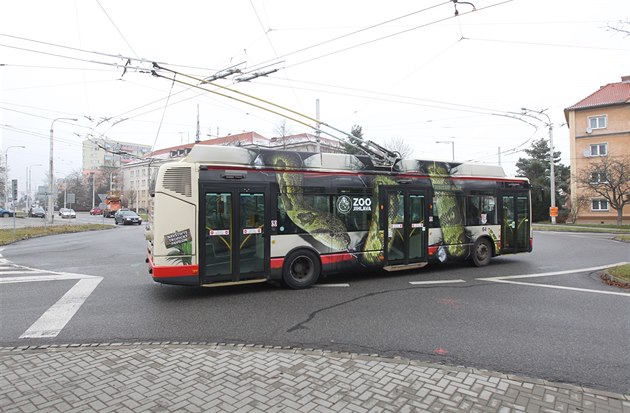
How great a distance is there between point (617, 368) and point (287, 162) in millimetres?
6318

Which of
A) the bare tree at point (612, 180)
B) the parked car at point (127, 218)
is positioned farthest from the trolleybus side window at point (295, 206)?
the bare tree at point (612, 180)

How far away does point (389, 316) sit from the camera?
627 cm

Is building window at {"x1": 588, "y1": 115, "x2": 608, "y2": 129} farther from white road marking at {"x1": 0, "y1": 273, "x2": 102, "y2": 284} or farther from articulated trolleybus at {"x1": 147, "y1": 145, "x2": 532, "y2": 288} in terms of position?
white road marking at {"x1": 0, "y1": 273, "x2": 102, "y2": 284}

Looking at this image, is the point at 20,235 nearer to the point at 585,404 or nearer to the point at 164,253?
the point at 164,253

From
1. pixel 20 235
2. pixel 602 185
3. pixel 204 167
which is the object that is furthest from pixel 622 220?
pixel 20 235

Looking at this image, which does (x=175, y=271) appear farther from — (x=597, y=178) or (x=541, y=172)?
(x=541, y=172)

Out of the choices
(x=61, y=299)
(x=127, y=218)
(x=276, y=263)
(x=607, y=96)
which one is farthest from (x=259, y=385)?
(x=607, y=96)

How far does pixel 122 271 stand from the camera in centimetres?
1088

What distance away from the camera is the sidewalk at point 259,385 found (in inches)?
132

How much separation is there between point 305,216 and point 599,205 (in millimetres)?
43470

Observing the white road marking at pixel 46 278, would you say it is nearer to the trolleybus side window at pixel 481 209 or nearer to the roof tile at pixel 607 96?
the trolleybus side window at pixel 481 209

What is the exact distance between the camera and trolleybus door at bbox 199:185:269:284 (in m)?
7.52

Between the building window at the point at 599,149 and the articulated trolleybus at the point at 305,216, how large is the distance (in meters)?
38.6

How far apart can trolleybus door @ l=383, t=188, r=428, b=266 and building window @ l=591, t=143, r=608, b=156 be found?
135 feet
